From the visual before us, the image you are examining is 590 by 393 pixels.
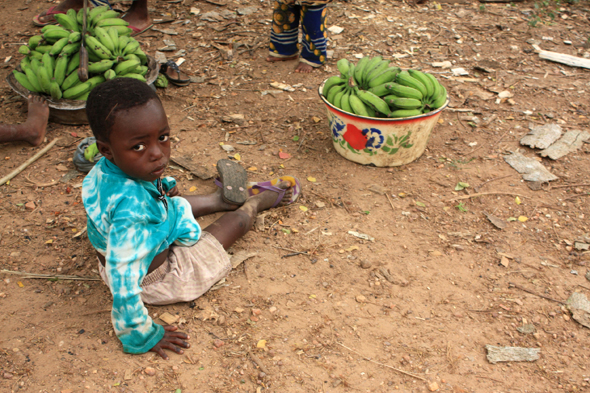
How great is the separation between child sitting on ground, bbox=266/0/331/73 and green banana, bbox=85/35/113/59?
192 cm

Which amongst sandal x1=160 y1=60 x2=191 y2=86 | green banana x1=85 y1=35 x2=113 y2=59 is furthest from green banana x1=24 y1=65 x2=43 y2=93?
sandal x1=160 y1=60 x2=191 y2=86

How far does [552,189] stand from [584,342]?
4.82 ft

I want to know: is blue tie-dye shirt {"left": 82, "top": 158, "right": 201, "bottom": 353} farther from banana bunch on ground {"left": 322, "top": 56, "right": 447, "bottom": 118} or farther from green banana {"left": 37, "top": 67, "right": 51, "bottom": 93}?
green banana {"left": 37, "top": 67, "right": 51, "bottom": 93}

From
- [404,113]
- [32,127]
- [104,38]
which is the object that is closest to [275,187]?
[404,113]

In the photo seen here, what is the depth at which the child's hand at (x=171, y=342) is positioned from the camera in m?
2.14

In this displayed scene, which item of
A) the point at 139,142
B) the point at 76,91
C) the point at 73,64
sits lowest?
the point at 76,91

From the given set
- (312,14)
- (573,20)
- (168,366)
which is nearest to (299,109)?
(312,14)

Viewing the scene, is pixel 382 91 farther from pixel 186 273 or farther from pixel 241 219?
pixel 186 273

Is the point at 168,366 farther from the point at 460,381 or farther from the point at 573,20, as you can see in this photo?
A: the point at 573,20

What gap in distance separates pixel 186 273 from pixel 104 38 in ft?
9.32

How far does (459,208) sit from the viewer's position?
10.5ft

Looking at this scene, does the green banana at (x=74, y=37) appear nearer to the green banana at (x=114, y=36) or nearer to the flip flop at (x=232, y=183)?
the green banana at (x=114, y=36)

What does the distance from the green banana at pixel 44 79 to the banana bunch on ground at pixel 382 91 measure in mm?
2527

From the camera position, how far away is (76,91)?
12.9ft
